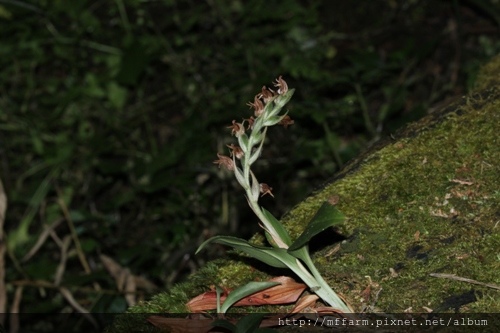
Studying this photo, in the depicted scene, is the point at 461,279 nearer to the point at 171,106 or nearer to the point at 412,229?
the point at 412,229

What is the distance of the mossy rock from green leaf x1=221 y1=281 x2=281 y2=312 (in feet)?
0.31

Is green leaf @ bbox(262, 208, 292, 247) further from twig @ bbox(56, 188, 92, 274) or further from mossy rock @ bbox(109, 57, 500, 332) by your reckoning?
twig @ bbox(56, 188, 92, 274)

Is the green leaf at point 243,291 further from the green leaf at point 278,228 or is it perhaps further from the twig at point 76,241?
the twig at point 76,241

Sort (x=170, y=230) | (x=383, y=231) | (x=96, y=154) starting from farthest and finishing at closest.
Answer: (x=96, y=154) < (x=170, y=230) < (x=383, y=231)

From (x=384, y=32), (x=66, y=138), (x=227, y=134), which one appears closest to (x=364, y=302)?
(x=227, y=134)

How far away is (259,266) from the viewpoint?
1.89 m

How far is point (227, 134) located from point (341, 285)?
10.1 ft

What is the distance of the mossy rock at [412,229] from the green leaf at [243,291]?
10 cm

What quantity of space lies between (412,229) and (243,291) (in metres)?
0.49

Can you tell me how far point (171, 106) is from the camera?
5.51m

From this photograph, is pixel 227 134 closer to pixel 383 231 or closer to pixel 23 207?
pixel 23 207

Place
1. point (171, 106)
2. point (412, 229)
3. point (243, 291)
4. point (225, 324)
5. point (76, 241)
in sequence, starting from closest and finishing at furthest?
point (225, 324) → point (243, 291) → point (412, 229) → point (76, 241) → point (171, 106)

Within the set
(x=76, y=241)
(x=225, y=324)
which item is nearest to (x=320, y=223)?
(x=225, y=324)

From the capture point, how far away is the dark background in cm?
441
